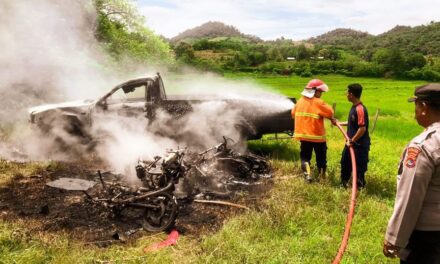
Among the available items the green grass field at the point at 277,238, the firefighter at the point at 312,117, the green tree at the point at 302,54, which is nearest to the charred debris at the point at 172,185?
the green grass field at the point at 277,238

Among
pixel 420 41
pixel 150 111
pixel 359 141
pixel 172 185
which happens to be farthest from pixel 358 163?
pixel 420 41

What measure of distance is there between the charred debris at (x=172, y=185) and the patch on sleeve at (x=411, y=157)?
10.8 feet

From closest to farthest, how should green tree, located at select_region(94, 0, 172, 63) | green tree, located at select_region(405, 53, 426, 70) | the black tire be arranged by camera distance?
the black tire < green tree, located at select_region(94, 0, 172, 63) < green tree, located at select_region(405, 53, 426, 70)

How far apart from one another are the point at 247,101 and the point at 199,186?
326cm

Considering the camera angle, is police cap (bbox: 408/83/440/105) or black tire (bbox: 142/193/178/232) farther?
black tire (bbox: 142/193/178/232)

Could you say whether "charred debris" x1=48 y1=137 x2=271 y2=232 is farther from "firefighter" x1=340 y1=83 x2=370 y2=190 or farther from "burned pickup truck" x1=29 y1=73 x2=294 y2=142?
"firefighter" x1=340 y1=83 x2=370 y2=190

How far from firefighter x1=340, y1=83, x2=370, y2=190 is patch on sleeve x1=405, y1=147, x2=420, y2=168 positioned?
12.3ft

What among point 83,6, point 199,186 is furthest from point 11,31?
point 199,186

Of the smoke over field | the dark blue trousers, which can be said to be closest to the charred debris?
the smoke over field

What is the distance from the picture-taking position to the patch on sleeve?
246 cm

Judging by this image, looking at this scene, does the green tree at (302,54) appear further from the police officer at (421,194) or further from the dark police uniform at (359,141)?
the police officer at (421,194)

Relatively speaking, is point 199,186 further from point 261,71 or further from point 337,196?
point 261,71

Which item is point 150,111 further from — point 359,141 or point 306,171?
point 359,141

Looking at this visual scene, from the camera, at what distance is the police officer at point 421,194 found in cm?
245
